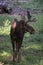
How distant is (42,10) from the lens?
15.5 m

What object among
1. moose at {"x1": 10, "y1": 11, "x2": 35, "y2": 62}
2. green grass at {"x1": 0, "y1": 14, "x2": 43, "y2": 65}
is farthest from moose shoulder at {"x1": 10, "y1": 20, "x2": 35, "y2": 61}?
green grass at {"x1": 0, "y1": 14, "x2": 43, "y2": 65}

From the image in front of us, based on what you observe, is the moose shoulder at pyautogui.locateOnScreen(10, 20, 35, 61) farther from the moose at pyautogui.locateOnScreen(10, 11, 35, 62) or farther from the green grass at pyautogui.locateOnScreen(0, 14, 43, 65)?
the green grass at pyautogui.locateOnScreen(0, 14, 43, 65)

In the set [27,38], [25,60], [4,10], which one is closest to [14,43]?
[25,60]

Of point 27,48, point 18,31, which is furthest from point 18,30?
point 27,48

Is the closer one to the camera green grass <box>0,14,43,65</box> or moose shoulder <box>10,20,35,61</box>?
moose shoulder <box>10,20,35,61</box>

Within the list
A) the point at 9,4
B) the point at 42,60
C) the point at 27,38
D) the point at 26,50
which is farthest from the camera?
the point at 9,4

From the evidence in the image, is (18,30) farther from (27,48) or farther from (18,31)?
(27,48)

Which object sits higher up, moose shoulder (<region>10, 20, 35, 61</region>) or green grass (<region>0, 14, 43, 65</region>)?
moose shoulder (<region>10, 20, 35, 61</region>)

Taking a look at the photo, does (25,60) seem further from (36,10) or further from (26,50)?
Answer: (36,10)

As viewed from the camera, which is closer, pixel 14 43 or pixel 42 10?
pixel 14 43

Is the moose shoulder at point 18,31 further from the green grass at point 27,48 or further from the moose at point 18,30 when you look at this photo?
the green grass at point 27,48

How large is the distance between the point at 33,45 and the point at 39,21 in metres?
3.30

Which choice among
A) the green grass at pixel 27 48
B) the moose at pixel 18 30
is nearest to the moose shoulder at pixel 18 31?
the moose at pixel 18 30

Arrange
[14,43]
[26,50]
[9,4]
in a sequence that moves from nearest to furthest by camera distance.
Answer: [14,43] → [26,50] → [9,4]
